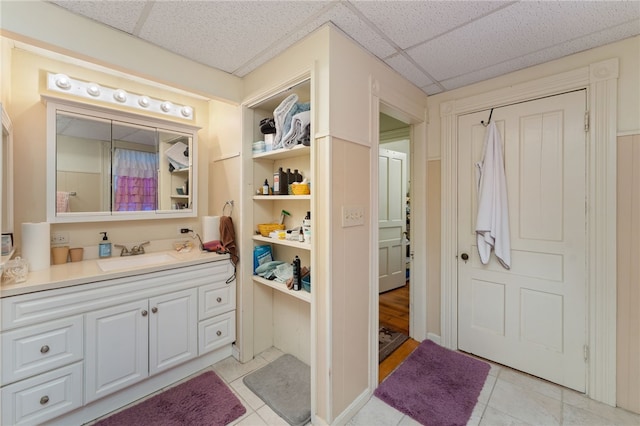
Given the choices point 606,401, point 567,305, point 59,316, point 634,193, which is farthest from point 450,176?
point 59,316

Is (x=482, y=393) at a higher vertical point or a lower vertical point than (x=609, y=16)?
lower

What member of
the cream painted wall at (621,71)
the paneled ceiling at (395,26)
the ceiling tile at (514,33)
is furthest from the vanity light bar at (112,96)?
the cream painted wall at (621,71)

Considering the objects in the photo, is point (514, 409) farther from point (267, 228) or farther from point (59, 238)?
point (59, 238)

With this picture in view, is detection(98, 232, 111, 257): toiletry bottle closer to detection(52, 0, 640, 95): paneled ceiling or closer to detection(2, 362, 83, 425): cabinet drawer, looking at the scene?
detection(2, 362, 83, 425): cabinet drawer

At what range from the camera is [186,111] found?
2.59 m

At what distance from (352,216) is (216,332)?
1534 mm

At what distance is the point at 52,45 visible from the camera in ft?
4.70

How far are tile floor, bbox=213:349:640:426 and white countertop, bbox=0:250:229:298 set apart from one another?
1000 millimetres

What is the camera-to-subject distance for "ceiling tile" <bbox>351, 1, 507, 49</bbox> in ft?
4.59

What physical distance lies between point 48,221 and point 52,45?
3.84ft

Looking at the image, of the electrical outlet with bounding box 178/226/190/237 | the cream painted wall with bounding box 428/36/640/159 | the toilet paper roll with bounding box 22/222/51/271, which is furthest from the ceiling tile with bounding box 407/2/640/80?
the toilet paper roll with bounding box 22/222/51/271

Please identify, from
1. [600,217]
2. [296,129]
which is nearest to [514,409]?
[600,217]

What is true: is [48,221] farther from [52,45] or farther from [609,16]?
[609,16]

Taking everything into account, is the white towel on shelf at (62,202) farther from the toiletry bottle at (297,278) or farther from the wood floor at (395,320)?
the wood floor at (395,320)
